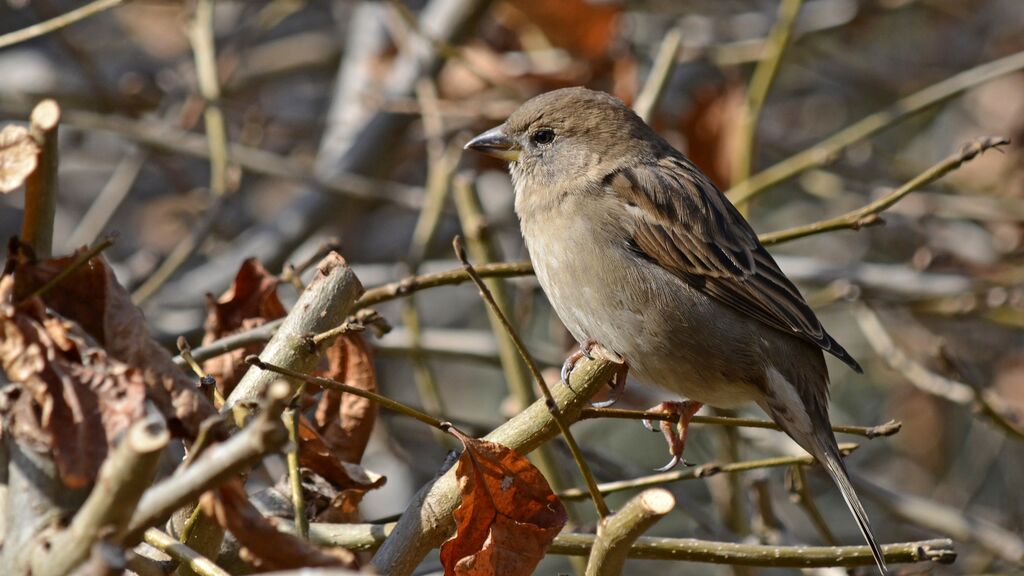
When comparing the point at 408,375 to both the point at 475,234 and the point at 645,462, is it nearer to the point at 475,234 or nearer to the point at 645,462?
the point at 645,462

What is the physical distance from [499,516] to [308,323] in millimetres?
572

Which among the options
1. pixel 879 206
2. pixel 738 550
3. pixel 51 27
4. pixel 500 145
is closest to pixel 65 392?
pixel 738 550

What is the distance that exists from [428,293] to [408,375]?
0.58 m

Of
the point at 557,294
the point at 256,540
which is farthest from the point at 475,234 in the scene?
the point at 256,540

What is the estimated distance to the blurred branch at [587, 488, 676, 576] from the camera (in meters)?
1.99

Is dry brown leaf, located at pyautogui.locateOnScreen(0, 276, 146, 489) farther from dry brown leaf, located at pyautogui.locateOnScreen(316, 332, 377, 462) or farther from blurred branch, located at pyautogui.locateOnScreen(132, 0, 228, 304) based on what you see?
blurred branch, located at pyautogui.locateOnScreen(132, 0, 228, 304)

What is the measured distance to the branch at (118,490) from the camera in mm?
1563

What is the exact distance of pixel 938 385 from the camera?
14.0 ft

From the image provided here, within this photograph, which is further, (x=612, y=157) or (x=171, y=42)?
(x=171, y=42)

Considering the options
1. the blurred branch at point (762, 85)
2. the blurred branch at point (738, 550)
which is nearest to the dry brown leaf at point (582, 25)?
the blurred branch at point (762, 85)

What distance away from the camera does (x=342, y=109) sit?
6.14 meters

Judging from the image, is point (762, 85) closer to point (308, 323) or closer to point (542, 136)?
point (542, 136)

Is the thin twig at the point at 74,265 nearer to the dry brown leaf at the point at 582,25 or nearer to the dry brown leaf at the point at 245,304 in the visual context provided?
the dry brown leaf at the point at 245,304

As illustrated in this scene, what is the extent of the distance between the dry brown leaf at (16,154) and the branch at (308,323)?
61cm
